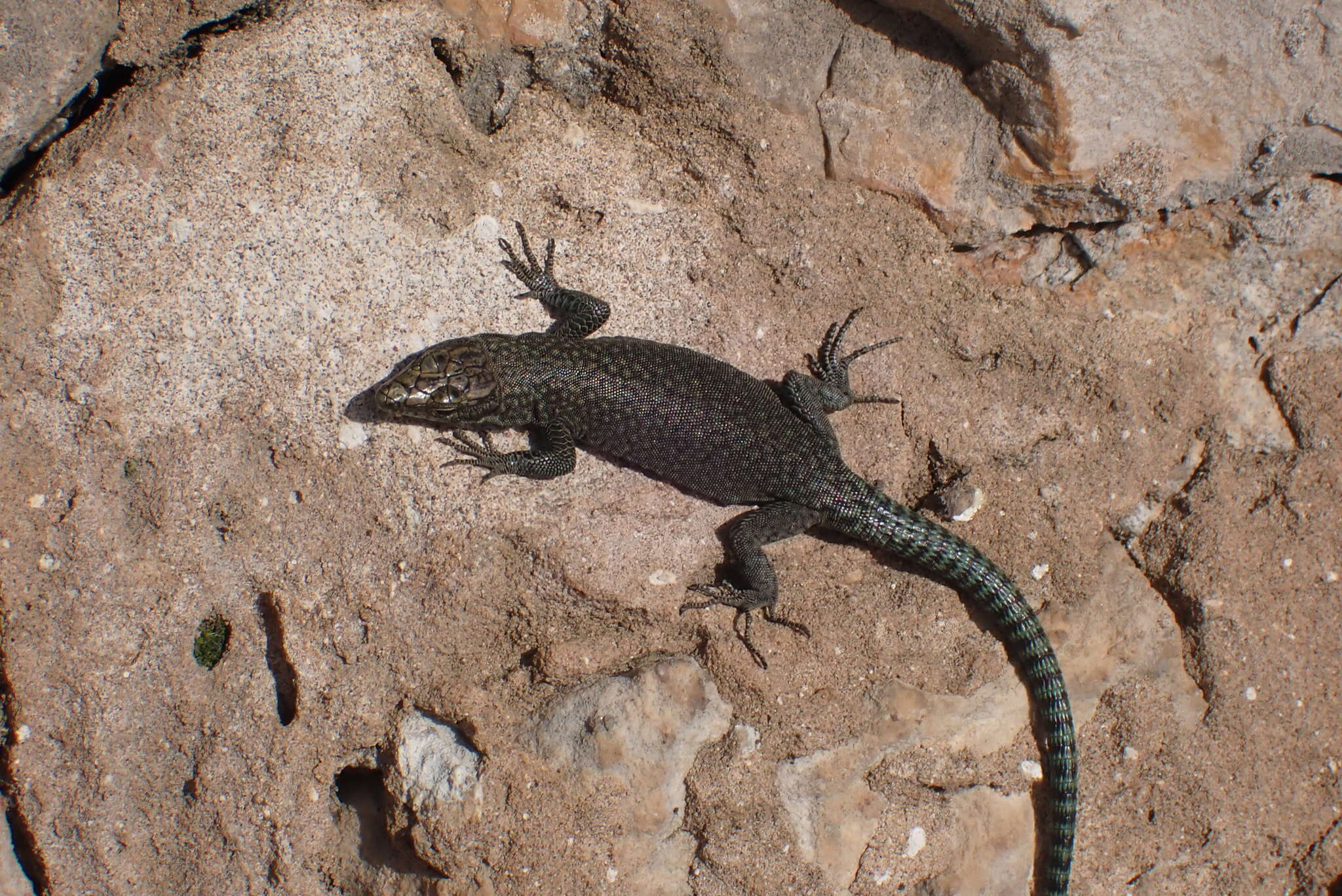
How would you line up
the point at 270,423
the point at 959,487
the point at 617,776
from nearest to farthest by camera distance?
the point at 617,776 → the point at 270,423 → the point at 959,487

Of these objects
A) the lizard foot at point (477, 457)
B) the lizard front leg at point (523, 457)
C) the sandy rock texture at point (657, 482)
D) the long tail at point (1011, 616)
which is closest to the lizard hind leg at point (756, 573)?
the sandy rock texture at point (657, 482)

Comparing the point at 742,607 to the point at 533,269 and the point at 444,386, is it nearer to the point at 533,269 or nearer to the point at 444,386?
the point at 444,386

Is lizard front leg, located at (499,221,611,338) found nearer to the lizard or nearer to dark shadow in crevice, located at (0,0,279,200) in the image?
the lizard

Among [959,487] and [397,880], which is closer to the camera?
[397,880]

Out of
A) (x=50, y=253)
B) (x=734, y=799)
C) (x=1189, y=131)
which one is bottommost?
(x=734, y=799)

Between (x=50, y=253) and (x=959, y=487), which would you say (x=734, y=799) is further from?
(x=50, y=253)

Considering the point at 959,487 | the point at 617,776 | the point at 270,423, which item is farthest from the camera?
the point at 959,487

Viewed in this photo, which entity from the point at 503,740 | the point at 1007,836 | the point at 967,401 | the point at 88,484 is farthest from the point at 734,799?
the point at 88,484

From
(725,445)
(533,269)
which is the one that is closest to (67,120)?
(533,269)
